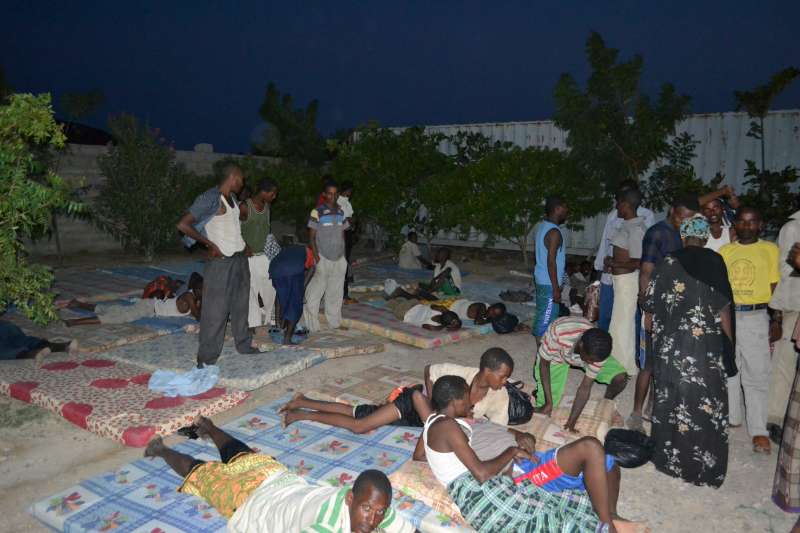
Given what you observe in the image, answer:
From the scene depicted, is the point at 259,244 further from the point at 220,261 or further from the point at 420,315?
the point at 420,315

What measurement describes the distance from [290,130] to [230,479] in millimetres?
20519

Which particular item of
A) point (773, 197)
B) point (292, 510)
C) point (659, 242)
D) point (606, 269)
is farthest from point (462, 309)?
point (773, 197)

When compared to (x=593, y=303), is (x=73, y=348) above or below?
below

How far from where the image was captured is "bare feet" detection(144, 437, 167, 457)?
3834mm

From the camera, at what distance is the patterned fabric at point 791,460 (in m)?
3.34

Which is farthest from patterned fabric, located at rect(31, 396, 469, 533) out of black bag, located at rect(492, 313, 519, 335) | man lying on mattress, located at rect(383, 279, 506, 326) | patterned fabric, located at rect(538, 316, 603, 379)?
man lying on mattress, located at rect(383, 279, 506, 326)

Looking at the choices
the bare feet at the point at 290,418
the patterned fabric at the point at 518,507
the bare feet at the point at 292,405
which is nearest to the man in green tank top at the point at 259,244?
the bare feet at the point at 292,405

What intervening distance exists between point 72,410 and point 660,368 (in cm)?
460

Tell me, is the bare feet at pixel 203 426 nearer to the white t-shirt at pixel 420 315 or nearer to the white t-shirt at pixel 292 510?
the white t-shirt at pixel 292 510

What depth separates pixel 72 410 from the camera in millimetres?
4621

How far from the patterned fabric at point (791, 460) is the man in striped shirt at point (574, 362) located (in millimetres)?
1115

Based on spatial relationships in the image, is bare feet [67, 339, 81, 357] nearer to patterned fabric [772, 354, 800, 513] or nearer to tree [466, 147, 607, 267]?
patterned fabric [772, 354, 800, 513]

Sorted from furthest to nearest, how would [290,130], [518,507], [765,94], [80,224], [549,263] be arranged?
[290,130], [80,224], [765,94], [549,263], [518,507]

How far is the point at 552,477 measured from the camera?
3.14 meters
